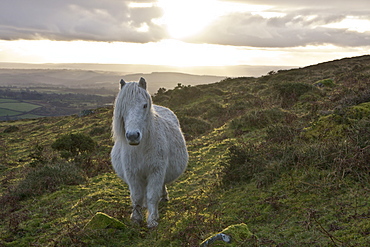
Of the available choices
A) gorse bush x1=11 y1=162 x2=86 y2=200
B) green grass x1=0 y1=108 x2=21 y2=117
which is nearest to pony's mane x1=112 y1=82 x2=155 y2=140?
gorse bush x1=11 y1=162 x2=86 y2=200

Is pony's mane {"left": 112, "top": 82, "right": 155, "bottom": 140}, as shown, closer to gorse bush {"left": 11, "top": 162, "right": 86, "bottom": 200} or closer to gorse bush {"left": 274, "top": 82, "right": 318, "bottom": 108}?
gorse bush {"left": 11, "top": 162, "right": 86, "bottom": 200}

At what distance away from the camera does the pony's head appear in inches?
206

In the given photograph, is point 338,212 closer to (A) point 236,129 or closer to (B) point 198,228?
(B) point 198,228

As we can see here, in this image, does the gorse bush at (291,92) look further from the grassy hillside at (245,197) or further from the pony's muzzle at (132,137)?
the pony's muzzle at (132,137)

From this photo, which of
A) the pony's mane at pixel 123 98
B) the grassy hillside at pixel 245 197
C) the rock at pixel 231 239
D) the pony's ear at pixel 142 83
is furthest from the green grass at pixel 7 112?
the rock at pixel 231 239

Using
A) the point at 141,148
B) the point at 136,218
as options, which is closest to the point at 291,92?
the point at 141,148

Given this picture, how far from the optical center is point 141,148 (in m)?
5.92

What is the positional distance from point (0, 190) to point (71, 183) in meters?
3.34

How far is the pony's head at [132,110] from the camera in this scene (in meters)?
5.24

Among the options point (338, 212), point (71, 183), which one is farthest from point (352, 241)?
point (71, 183)

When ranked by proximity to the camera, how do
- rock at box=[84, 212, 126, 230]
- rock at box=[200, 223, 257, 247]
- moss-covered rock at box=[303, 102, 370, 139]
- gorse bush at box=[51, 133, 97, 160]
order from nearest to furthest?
rock at box=[200, 223, 257, 247]
rock at box=[84, 212, 126, 230]
moss-covered rock at box=[303, 102, 370, 139]
gorse bush at box=[51, 133, 97, 160]

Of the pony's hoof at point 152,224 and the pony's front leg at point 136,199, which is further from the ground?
the pony's front leg at point 136,199

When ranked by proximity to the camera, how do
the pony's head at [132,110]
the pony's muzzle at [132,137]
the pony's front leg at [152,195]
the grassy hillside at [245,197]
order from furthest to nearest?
the pony's front leg at [152,195], the pony's head at [132,110], the pony's muzzle at [132,137], the grassy hillside at [245,197]

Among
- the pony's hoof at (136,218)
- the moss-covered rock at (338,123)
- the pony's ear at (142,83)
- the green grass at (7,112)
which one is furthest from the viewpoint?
the green grass at (7,112)
